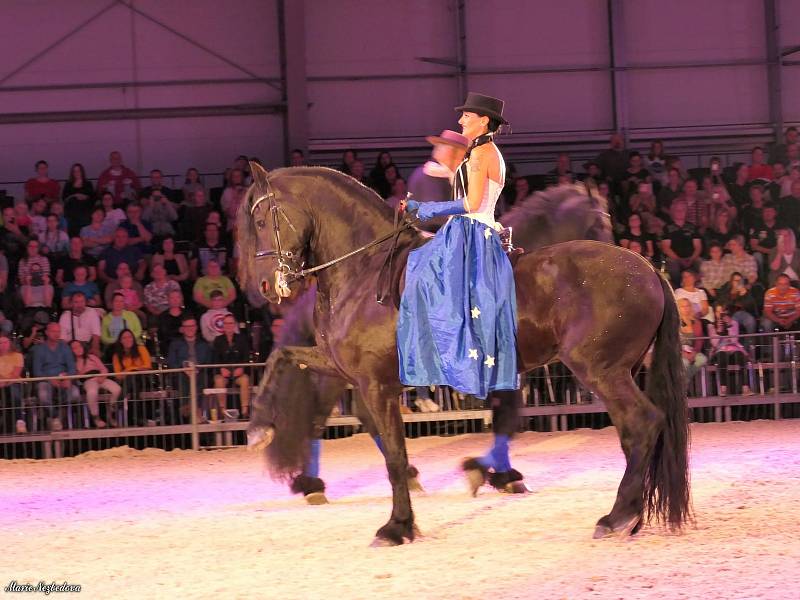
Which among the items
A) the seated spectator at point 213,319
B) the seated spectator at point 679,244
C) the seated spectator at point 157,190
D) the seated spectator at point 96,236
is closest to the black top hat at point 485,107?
the seated spectator at point 213,319

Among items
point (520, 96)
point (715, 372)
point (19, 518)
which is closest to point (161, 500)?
point (19, 518)

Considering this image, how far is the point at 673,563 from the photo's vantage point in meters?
5.83

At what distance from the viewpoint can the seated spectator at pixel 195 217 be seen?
50.1 feet

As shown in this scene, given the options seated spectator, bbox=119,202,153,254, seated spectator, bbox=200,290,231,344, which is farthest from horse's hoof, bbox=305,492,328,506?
seated spectator, bbox=119,202,153,254

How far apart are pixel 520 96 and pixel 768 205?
438cm

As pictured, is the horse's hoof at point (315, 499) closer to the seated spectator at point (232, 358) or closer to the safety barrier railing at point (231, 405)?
the safety barrier railing at point (231, 405)

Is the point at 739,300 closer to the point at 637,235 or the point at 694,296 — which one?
the point at 694,296

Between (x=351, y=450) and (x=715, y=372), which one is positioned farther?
(x=715, y=372)

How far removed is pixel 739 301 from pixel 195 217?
6904 millimetres

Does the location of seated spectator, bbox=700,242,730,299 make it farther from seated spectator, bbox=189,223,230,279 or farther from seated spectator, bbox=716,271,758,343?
seated spectator, bbox=189,223,230,279

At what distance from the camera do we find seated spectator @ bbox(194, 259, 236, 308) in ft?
44.3

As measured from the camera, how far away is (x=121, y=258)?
14.4 meters

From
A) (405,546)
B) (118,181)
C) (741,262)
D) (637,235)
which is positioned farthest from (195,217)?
(405,546)

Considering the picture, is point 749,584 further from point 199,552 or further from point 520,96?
point 520,96
